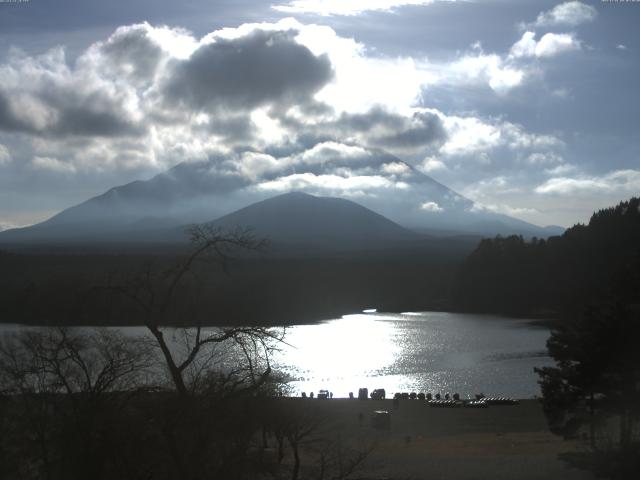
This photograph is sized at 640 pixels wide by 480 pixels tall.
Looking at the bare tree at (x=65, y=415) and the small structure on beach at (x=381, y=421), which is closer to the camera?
the bare tree at (x=65, y=415)

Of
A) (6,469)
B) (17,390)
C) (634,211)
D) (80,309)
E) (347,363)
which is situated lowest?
(347,363)

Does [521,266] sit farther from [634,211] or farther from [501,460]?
[501,460]

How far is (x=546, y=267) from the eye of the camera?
227 ft

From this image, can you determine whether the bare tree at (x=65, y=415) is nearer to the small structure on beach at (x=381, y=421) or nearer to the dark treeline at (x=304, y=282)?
the small structure on beach at (x=381, y=421)

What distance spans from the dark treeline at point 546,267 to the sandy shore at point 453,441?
4128cm

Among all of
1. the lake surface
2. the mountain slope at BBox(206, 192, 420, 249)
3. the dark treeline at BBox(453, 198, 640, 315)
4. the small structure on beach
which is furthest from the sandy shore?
the mountain slope at BBox(206, 192, 420, 249)

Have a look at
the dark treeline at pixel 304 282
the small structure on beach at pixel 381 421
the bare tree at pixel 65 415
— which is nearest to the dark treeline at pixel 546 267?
the dark treeline at pixel 304 282

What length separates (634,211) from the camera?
69.1 m

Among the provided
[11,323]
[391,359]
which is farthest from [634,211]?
[11,323]

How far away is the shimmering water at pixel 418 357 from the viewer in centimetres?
2870

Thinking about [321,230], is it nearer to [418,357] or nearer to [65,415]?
[418,357]

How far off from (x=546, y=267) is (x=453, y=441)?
181ft

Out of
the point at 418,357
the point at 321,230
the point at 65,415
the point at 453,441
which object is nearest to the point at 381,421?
the point at 453,441

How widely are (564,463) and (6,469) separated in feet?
32.9
